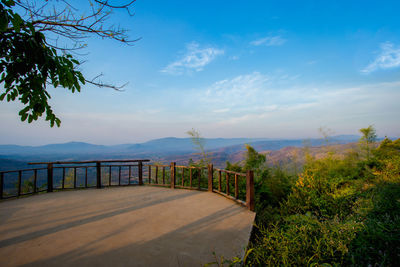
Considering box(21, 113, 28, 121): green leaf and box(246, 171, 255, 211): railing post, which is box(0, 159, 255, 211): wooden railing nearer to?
box(246, 171, 255, 211): railing post

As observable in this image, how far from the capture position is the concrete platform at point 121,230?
2062 millimetres

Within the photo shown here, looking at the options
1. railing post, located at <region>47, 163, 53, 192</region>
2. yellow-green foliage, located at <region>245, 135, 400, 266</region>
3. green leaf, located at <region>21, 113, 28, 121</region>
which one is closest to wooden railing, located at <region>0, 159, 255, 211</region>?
railing post, located at <region>47, 163, 53, 192</region>

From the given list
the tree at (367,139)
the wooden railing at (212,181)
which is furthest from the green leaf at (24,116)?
the tree at (367,139)

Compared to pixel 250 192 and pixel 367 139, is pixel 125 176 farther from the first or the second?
pixel 367 139

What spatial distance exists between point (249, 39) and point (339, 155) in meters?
4.75

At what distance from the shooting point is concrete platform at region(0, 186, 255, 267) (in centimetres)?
206

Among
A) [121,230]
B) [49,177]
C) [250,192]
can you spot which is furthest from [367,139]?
[49,177]

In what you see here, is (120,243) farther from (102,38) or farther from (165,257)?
(102,38)

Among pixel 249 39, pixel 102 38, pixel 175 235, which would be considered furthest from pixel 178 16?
pixel 175 235

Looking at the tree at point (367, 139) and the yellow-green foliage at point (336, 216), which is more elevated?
the tree at point (367, 139)

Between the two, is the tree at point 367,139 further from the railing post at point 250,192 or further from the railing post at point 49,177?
the railing post at point 49,177

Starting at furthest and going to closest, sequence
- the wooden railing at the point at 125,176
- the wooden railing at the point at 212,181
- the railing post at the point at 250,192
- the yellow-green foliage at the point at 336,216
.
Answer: the wooden railing at the point at 125,176 → the wooden railing at the point at 212,181 → the railing post at the point at 250,192 → the yellow-green foliage at the point at 336,216

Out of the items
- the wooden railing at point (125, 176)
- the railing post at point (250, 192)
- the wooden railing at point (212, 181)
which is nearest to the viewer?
the railing post at point (250, 192)

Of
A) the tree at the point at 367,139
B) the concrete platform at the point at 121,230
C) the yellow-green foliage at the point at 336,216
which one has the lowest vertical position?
the concrete platform at the point at 121,230
